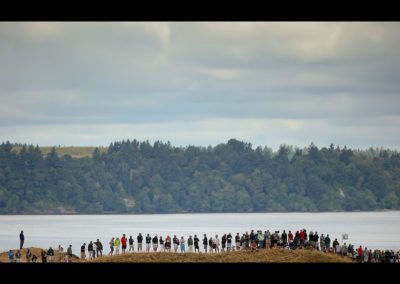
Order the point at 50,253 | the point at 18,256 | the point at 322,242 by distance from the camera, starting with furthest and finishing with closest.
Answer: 1. the point at 50,253
2. the point at 18,256
3. the point at 322,242

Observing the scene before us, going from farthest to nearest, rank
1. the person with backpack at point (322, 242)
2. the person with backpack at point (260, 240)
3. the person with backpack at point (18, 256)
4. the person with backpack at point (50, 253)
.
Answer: the person with backpack at point (50, 253) < the person with backpack at point (18, 256) < the person with backpack at point (322, 242) < the person with backpack at point (260, 240)

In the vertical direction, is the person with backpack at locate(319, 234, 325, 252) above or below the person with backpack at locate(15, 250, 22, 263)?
above

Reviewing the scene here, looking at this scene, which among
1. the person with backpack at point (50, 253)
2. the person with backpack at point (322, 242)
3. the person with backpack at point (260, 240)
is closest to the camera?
the person with backpack at point (260, 240)

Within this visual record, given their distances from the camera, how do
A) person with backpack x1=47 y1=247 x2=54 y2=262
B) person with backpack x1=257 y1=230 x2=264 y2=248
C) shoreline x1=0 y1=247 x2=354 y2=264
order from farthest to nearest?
1. person with backpack x1=47 y1=247 x2=54 y2=262
2. person with backpack x1=257 y1=230 x2=264 y2=248
3. shoreline x1=0 y1=247 x2=354 y2=264

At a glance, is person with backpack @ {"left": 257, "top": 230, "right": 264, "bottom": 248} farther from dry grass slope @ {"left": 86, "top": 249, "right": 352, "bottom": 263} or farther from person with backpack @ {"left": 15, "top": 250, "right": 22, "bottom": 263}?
person with backpack @ {"left": 15, "top": 250, "right": 22, "bottom": 263}

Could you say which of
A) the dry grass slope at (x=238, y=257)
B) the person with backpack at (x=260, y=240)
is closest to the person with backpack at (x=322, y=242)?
the dry grass slope at (x=238, y=257)

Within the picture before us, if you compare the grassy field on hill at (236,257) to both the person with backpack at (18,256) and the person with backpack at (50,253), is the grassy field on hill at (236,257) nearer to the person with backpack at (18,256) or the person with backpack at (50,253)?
the person with backpack at (50,253)

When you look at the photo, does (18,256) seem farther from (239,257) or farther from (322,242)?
(322,242)

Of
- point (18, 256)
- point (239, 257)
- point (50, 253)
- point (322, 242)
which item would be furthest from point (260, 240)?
point (18, 256)

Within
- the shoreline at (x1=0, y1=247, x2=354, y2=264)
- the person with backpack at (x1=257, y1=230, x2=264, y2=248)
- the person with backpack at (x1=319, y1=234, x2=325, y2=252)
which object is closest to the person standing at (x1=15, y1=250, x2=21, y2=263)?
the shoreline at (x1=0, y1=247, x2=354, y2=264)
